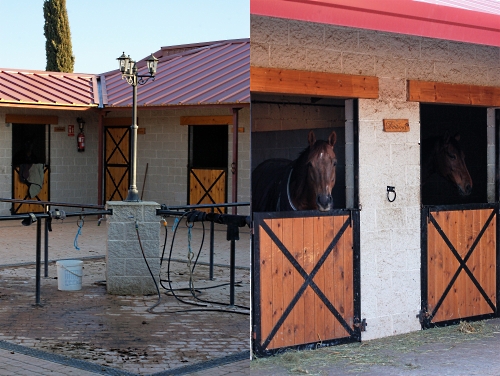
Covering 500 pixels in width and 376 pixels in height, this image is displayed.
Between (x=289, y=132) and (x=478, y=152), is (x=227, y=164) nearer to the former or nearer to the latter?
(x=289, y=132)

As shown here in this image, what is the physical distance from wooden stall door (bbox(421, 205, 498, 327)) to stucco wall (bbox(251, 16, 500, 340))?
175 millimetres

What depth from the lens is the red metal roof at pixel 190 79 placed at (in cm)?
480

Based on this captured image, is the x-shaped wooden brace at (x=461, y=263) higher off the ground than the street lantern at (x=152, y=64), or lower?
lower

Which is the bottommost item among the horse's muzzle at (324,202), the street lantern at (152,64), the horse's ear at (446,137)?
the horse's muzzle at (324,202)

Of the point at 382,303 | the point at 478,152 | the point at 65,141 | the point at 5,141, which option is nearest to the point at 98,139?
the point at 65,141

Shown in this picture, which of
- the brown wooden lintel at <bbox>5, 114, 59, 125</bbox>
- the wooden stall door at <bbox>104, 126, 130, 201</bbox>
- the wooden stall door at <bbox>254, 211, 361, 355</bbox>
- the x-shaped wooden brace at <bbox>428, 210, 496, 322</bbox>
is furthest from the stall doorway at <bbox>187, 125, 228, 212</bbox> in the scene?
the brown wooden lintel at <bbox>5, 114, 59, 125</bbox>

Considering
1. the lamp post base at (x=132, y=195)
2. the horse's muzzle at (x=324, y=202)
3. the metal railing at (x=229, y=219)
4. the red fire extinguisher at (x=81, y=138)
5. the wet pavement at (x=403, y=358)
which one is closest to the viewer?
the red fire extinguisher at (x=81, y=138)

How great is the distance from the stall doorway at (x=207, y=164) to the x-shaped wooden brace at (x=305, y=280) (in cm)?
67

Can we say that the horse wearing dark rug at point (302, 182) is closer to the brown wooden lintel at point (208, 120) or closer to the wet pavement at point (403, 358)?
the brown wooden lintel at point (208, 120)

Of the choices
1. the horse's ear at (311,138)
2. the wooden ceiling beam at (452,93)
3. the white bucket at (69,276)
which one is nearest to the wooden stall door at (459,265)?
the wooden ceiling beam at (452,93)

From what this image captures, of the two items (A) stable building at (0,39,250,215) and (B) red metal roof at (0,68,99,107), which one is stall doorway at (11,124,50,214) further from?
(B) red metal roof at (0,68,99,107)

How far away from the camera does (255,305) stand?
595 cm

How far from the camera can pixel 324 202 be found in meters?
6.32

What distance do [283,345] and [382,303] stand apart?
3.23ft
